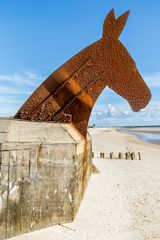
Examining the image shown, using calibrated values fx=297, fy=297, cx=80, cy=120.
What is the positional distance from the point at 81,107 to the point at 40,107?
2.66ft

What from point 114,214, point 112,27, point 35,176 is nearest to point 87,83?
point 112,27

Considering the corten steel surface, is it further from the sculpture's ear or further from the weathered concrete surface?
the weathered concrete surface

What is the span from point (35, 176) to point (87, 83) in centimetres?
223

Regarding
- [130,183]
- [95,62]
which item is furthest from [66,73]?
[130,183]

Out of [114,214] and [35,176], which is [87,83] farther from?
[114,214]

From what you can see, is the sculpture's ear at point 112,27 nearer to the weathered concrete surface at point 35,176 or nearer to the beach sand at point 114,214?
the weathered concrete surface at point 35,176

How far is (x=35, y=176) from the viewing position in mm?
4457

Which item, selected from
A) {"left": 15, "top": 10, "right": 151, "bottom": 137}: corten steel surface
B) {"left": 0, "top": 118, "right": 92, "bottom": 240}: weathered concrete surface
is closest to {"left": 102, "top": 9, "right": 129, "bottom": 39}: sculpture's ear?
{"left": 15, "top": 10, "right": 151, "bottom": 137}: corten steel surface

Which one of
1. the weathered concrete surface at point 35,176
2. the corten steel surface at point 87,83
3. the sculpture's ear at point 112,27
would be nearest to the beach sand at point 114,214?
the weathered concrete surface at point 35,176

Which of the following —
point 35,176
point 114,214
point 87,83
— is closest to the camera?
point 35,176

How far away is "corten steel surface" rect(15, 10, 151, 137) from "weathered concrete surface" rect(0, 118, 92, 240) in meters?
0.65

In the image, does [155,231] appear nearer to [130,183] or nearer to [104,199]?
[104,199]

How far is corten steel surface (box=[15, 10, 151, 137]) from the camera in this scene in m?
5.61

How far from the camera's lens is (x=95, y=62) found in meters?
5.85
